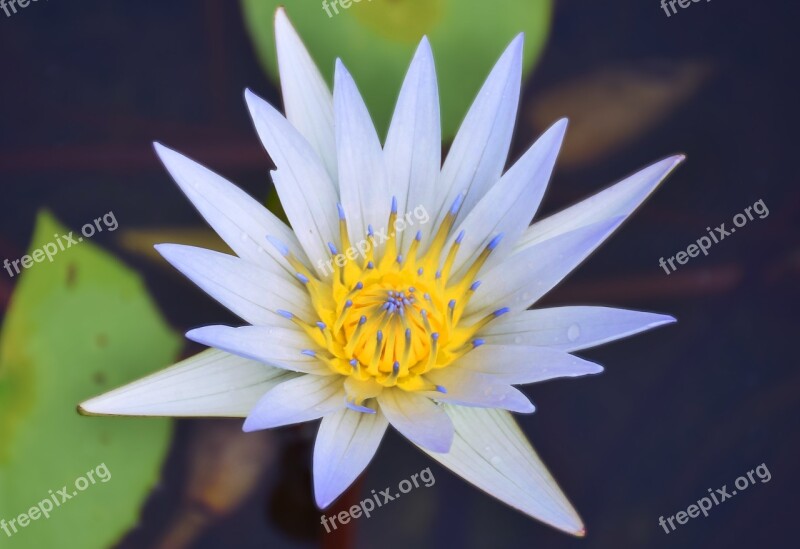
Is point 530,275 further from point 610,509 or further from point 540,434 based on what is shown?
point 610,509

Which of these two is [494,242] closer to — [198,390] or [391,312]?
[391,312]

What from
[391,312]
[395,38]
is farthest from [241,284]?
[395,38]

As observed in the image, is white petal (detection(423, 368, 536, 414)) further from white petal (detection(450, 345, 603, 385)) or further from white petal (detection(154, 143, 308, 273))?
white petal (detection(154, 143, 308, 273))

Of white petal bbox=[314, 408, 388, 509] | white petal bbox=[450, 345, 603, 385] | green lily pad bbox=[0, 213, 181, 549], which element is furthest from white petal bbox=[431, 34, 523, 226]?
green lily pad bbox=[0, 213, 181, 549]

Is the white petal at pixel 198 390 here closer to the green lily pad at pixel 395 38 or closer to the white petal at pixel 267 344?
the white petal at pixel 267 344

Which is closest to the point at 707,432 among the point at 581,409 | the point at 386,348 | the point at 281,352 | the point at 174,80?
the point at 581,409
